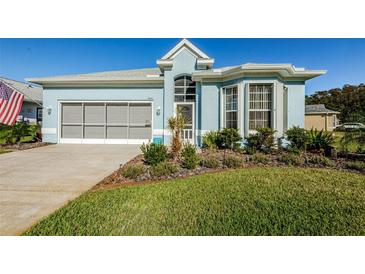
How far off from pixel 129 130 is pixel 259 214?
10.2 m

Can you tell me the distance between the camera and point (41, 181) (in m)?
5.23

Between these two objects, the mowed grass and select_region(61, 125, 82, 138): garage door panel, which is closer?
the mowed grass

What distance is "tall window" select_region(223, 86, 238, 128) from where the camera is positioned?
9.59 metres

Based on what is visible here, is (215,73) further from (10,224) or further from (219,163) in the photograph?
(10,224)

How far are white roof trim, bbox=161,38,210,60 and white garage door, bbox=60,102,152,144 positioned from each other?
10.4ft

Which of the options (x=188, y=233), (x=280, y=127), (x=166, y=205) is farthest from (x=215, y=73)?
(x=188, y=233)

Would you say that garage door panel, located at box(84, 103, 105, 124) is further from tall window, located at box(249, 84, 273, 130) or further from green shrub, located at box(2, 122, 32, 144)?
tall window, located at box(249, 84, 273, 130)

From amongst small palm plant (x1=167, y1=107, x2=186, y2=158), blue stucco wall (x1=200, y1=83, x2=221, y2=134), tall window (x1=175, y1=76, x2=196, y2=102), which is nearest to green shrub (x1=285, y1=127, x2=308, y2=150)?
blue stucco wall (x1=200, y1=83, x2=221, y2=134)

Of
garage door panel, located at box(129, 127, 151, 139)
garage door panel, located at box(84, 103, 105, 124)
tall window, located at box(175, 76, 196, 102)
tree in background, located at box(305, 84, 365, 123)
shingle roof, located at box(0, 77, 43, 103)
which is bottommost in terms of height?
garage door panel, located at box(129, 127, 151, 139)

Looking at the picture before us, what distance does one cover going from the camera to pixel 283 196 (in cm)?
416

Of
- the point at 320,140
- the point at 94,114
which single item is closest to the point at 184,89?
the point at 94,114

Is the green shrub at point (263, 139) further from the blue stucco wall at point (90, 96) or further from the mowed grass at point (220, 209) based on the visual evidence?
the blue stucco wall at point (90, 96)

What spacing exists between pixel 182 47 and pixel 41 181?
926 cm

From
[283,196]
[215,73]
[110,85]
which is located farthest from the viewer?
[110,85]
